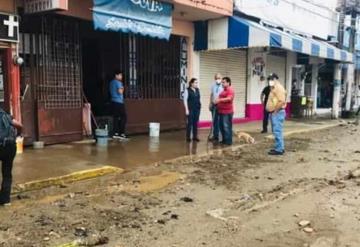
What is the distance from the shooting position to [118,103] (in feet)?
41.2

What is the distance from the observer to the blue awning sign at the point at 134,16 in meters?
11.4

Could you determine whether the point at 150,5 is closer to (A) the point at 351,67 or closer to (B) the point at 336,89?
(B) the point at 336,89

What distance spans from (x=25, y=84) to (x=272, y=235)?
23.9 ft

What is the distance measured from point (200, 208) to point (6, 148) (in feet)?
8.75

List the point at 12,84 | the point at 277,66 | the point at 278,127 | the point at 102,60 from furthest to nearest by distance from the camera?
the point at 277,66
the point at 102,60
the point at 278,127
the point at 12,84

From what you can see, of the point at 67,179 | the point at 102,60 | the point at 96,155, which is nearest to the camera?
the point at 67,179

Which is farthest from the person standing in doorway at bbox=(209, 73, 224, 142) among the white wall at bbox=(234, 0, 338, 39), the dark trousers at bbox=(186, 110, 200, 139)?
the white wall at bbox=(234, 0, 338, 39)

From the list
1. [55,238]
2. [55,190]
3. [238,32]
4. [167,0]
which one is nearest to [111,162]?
[55,190]

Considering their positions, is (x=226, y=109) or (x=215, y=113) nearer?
(x=226, y=109)

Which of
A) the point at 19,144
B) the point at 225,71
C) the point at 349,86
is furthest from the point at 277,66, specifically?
the point at 19,144

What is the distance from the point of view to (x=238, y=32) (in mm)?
15461

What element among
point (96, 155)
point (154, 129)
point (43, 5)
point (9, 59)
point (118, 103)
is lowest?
point (96, 155)

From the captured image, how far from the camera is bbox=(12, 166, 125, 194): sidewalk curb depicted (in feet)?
24.9

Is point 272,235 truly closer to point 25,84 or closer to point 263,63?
point 25,84
